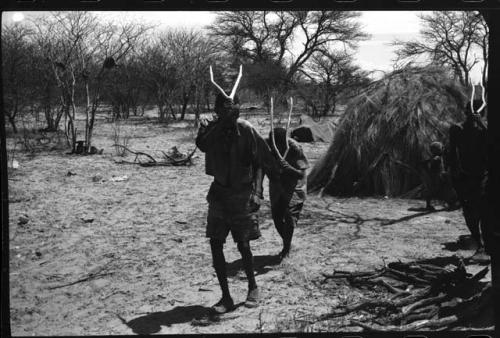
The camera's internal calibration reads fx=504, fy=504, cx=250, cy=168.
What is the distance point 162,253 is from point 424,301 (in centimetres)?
316

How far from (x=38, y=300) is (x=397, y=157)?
21.5ft

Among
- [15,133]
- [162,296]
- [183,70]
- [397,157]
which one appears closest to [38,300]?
[162,296]

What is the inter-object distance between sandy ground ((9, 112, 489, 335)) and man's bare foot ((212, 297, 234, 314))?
82 mm

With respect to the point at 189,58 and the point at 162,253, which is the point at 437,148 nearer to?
the point at 162,253

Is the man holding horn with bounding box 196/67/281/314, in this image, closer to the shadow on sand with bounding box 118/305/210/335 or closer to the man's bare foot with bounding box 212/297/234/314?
the man's bare foot with bounding box 212/297/234/314

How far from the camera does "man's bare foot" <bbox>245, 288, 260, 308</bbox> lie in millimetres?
4297

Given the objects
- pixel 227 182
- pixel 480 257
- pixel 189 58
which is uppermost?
pixel 189 58

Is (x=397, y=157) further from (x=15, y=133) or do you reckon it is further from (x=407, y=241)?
(x=15, y=133)

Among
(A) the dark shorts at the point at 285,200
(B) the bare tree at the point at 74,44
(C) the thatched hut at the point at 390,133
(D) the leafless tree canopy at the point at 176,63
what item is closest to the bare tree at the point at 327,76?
(D) the leafless tree canopy at the point at 176,63

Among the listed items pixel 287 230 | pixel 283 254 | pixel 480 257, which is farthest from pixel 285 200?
pixel 480 257

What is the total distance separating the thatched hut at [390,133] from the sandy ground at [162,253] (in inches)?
22.2

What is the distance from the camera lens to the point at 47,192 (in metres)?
9.20

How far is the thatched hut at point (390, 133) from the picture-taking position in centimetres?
909

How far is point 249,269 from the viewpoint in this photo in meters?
4.34
